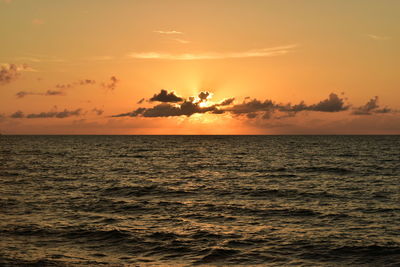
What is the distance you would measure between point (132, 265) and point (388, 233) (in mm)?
15675

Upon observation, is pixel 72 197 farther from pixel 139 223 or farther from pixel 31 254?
pixel 31 254

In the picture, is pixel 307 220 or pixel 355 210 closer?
pixel 307 220

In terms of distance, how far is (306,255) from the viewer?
2033cm

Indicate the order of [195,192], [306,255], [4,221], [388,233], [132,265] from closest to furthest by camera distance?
[132,265], [306,255], [388,233], [4,221], [195,192]

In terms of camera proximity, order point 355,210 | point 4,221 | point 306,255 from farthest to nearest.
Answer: point 355,210, point 4,221, point 306,255

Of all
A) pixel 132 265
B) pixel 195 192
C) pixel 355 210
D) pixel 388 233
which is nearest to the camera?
pixel 132 265

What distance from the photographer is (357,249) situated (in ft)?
69.7

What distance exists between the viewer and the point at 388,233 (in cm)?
2423

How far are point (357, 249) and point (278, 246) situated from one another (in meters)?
4.15

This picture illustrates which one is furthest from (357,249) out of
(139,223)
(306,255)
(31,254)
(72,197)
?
(72,197)

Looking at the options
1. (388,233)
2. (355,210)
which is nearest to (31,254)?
(388,233)

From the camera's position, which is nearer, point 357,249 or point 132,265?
point 132,265

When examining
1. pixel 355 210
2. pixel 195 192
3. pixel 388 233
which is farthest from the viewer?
pixel 195 192

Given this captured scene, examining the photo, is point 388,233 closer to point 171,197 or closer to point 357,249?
point 357,249
